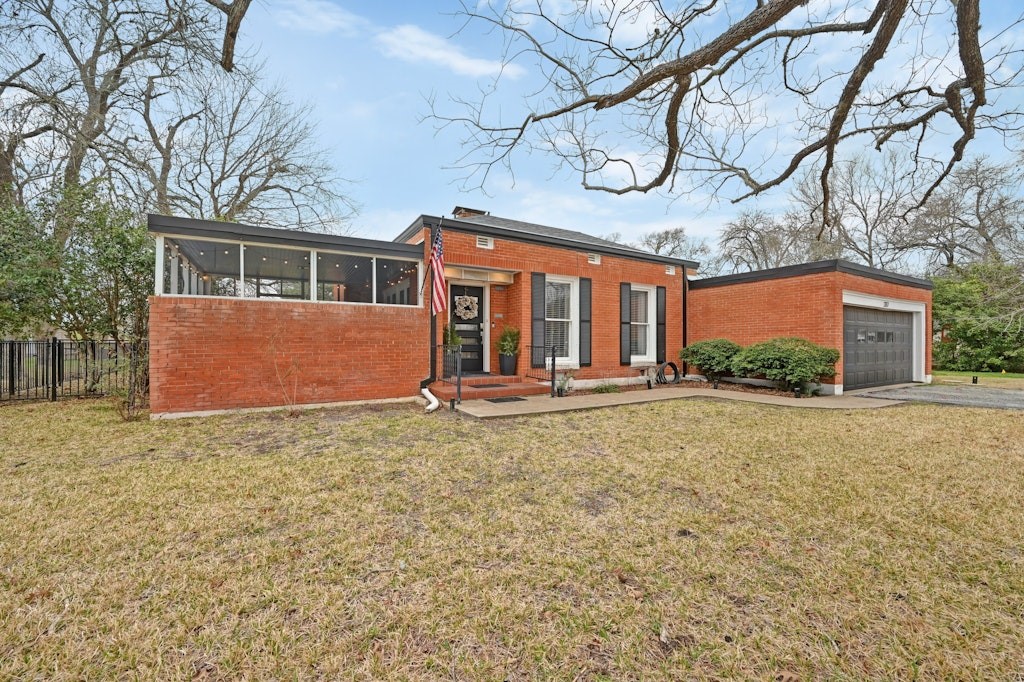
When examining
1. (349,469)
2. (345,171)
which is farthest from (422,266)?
(345,171)

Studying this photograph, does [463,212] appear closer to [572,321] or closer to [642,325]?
[572,321]

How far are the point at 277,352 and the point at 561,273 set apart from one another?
21.4ft

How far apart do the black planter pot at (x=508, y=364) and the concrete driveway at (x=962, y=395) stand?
8212 millimetres

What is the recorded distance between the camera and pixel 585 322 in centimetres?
1073

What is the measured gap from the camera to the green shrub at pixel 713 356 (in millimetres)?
11141

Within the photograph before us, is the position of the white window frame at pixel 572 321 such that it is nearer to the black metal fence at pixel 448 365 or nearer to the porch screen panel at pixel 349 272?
the black metal fence at pixel 448 365

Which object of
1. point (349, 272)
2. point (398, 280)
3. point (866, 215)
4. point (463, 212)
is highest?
point (866, 215)

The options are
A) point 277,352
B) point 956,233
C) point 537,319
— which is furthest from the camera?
point 956,233

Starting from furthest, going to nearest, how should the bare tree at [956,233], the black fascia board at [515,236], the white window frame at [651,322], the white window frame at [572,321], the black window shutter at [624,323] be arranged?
the bare tree at [956,233]
the white window frame at [651,322]
the black window shutter at [624,323]
the white window frame at [572,321]
the black fascia board at [515,236]

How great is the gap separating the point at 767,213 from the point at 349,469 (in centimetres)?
2631

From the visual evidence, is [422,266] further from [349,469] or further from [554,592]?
[554,592]

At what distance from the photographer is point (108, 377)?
813cm

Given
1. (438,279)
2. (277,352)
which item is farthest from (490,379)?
(277,352)

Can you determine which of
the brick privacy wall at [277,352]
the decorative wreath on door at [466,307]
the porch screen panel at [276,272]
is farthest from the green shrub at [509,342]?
the porch screen panel at [276,272]
